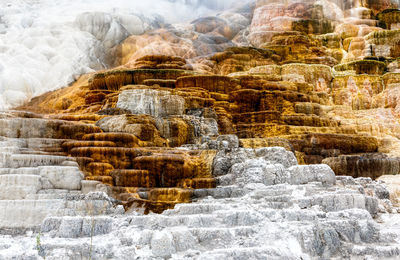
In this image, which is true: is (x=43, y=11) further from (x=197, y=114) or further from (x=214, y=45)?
(x=197, y=114)

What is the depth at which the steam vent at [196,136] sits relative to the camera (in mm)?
5309

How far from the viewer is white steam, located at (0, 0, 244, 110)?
68.5 ft

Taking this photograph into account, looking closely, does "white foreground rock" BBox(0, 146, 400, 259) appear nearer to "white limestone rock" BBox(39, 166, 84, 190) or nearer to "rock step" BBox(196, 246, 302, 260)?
"rock step" BBox(196, 246, 302, 260)

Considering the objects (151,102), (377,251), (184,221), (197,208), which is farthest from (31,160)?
(151,102)

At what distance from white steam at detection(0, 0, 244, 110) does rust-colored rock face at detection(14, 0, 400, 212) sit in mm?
972

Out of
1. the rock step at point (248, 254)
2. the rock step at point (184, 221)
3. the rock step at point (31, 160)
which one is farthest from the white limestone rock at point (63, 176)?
the rock step at point (248, 254)

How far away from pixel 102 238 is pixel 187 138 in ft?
24.2

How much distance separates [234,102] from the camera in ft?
51.2

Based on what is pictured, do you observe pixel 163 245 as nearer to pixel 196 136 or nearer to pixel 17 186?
pixel 17 186

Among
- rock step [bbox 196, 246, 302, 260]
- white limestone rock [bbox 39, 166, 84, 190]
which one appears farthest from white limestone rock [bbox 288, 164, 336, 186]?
white limestone rock [bbox 39, 166, 84, 190]

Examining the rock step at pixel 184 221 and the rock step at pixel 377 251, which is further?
the rock step at pixel 184 221

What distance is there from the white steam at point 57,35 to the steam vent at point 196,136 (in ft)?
0.27

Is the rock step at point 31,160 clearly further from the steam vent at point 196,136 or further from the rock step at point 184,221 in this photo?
the rock step at point 184,221

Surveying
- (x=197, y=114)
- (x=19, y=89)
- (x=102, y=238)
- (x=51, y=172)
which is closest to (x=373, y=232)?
(x=102, y=238)
